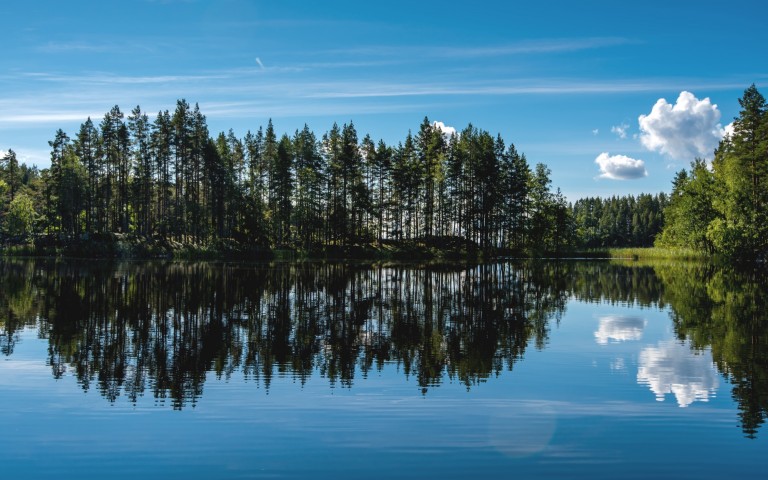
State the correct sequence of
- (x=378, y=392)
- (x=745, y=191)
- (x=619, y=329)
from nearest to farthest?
1. (x=378, y=392)
2. (x=619, y=329)
3. (x=745, y=191)

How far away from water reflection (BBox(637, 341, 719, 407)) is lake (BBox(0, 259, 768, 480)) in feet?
0.34

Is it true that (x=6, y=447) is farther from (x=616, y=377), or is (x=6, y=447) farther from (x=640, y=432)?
(x=616, y=377)

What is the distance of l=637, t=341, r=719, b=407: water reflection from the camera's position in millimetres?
14828

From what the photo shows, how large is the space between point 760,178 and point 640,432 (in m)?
78.7

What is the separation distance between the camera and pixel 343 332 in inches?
936

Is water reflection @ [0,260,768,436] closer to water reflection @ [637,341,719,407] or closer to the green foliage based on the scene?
water reflection @ [637,341,719,407]

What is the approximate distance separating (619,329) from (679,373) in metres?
8.84

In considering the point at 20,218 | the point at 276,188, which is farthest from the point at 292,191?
the point at 20,218

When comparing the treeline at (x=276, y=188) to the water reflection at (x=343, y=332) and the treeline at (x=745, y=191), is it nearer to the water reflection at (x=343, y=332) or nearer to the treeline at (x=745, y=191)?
the treeline at (x=745, y=191)

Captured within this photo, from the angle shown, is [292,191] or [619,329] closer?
[619,329]

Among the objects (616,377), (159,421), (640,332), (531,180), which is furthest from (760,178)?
(159,421)

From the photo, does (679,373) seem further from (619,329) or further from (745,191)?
(745,191)

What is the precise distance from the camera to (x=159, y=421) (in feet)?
40.4

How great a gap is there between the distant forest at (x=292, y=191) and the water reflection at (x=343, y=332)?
54681 millimetres
